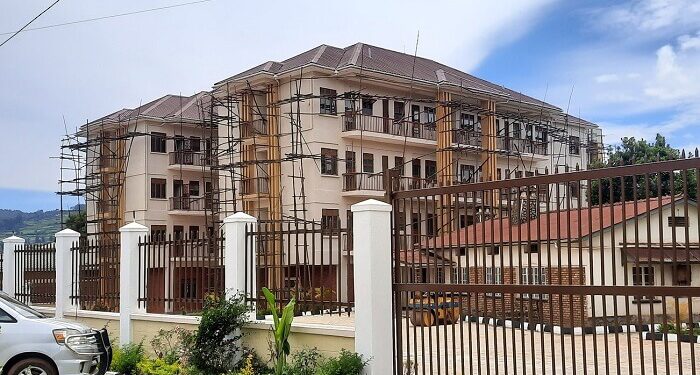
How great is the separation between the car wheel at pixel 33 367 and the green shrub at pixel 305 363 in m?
3.66

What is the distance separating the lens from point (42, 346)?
10.9 metres

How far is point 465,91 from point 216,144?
13.4 m

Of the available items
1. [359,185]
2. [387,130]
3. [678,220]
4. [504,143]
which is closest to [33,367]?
[678,220]

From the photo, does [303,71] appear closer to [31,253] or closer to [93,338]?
[31,253]

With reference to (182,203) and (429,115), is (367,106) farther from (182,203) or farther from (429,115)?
(182,203)

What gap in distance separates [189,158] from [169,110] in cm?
317

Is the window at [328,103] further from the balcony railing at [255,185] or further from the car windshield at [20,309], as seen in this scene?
the car windshield at [20,309]

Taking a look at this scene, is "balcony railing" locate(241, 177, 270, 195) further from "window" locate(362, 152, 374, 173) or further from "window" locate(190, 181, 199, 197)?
"window" locate(190, 181, 199, 197)

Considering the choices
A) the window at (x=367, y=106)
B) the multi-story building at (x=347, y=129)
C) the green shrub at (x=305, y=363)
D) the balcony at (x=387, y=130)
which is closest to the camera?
the green shrub at (x=305, y=363)

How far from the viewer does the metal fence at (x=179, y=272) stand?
12156 mm

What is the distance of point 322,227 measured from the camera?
1034cm

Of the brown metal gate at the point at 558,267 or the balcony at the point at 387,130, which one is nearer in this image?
the brown metal gate at the point at 558,267

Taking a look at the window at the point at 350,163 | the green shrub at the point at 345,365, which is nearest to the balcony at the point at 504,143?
the window at the point at 350,163

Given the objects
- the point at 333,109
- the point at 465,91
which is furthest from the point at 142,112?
the point at 465,91
